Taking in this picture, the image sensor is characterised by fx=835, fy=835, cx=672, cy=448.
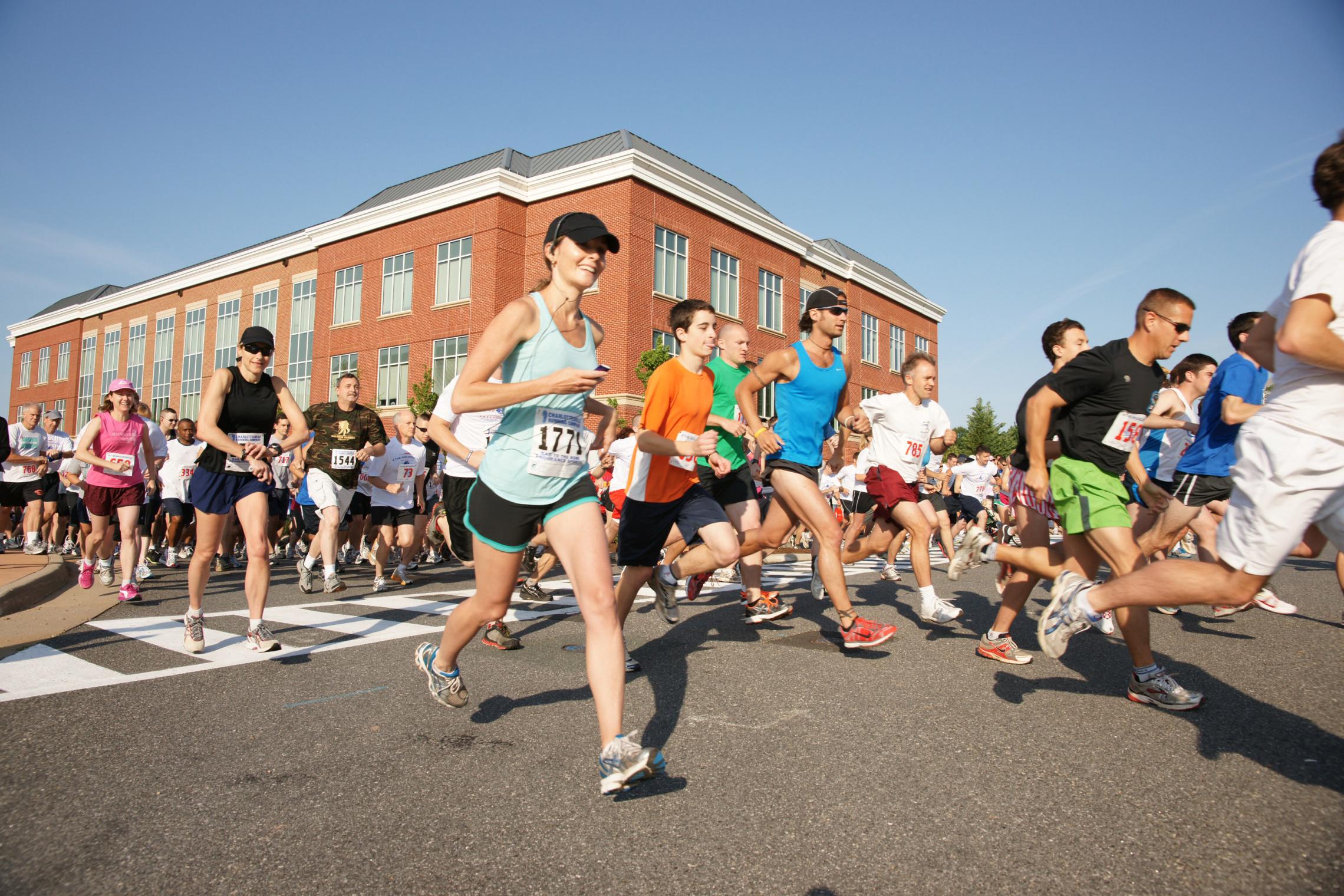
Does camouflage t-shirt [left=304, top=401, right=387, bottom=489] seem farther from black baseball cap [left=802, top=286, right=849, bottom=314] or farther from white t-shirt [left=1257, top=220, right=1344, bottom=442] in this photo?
white t-shirt [left=1257, top=220, right=1344, bottom=442]

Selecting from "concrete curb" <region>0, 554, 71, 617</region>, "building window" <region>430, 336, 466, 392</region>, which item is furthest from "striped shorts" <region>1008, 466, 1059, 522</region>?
"building window" <region>430, 336, 466, 392</region>

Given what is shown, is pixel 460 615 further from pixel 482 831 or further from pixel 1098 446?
pixel 1098 446

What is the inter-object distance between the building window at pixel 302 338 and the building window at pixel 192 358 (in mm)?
9208

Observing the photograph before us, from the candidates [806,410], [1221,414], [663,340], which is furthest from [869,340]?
[806,410]

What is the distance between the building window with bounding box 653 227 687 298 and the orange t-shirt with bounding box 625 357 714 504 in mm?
29402

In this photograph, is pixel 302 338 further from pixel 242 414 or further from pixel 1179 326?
pixel 1179 326

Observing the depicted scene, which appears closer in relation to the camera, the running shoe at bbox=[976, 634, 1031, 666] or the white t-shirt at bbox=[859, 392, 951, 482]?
the running shoe at bbox=[976, 634, 1031, 666]

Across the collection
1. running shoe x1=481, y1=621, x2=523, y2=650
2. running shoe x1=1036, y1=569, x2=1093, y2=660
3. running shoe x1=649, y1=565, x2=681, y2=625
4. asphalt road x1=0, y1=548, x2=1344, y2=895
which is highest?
running shoe x1=1036, y1=569, x2=1093, y2=660

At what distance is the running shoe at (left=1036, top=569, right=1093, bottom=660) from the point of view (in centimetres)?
355

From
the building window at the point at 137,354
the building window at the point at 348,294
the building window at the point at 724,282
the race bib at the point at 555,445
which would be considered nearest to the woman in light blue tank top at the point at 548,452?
the race bib at the point at 555,445

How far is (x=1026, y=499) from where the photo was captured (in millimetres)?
5355

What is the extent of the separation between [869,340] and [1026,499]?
44708 millimetres

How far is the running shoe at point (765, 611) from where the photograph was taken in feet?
20.9

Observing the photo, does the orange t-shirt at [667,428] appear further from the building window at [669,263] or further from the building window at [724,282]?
the building window at [724,282]
